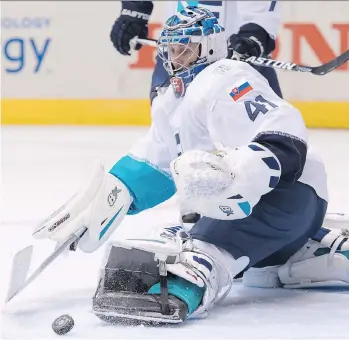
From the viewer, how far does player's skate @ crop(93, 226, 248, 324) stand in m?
2.34

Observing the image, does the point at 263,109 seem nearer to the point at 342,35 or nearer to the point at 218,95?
the point at 218,95

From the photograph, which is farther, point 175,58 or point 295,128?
point 175,58

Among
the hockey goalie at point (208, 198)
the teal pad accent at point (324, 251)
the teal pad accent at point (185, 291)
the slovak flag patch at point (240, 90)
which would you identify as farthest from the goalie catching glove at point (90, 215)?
the teal pad accent at point (324, 251)

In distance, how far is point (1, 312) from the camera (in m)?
2.46

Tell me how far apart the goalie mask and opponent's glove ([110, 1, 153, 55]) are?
4.05 feet

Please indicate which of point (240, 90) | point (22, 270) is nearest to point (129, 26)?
point (240, 90)

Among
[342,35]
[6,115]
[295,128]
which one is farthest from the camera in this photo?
[6,115]

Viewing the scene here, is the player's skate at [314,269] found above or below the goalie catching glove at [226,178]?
below

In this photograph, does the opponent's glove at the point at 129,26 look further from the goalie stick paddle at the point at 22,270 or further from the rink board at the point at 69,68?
the rink board at the point at 69,68

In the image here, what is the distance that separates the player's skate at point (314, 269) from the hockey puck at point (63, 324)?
0.61 meters

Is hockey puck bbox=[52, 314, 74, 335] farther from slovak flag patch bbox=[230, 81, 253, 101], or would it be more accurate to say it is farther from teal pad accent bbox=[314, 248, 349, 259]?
teal pad accent bbox=[314, 248, 349, 259]

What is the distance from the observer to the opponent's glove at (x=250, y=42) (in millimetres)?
3539

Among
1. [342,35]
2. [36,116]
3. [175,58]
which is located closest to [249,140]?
[175,58]

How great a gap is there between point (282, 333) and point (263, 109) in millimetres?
527
